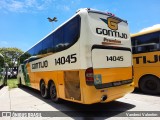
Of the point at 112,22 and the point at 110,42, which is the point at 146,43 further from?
the point at 110,42

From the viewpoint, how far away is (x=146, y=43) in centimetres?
891

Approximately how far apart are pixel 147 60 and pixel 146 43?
84 centimetres

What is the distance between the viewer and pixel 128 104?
23.2 feet

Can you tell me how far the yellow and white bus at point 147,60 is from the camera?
8.44 metres

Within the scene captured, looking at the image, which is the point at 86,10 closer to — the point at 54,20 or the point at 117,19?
the point at 117,19

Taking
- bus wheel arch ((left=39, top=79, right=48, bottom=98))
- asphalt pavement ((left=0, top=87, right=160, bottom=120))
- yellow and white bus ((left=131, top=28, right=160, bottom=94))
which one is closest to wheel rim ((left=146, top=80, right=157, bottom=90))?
yellow and white bus ((left=131, top=28, right=160, bottom=94))

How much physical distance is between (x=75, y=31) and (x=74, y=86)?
1.80m

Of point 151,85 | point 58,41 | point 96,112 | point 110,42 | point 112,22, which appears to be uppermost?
point 112,22

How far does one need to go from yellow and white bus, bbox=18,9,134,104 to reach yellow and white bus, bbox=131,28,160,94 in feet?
7.43

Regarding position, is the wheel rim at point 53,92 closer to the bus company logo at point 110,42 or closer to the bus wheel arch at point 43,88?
the bus wheel arch at point 43,88

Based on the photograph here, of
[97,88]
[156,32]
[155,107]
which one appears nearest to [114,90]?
[97,88]

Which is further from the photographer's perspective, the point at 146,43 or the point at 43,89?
the point at 43,89

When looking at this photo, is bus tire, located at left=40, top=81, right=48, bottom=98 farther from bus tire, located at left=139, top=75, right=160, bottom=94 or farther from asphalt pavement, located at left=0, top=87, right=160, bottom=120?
bus tire, located at left=139, top=75, right=160, bottom=94

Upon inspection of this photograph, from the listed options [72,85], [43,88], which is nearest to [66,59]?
[72,85]
